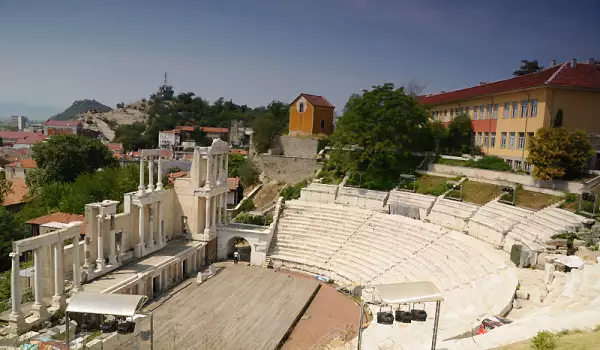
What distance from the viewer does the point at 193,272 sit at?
24.9m

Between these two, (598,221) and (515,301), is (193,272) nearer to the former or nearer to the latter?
(515,301)

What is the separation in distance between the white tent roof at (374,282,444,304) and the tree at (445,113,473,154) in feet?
88.5

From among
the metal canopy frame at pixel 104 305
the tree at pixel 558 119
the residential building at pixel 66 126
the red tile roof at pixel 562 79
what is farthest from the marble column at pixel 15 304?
the residential building at pixel 66 126

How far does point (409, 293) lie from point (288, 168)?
29232 mm

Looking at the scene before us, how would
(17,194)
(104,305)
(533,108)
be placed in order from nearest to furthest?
(104,305) < (533,108) < (17,194)

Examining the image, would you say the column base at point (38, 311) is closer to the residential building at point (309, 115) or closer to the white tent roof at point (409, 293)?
the white tent roof at point (409, 293)

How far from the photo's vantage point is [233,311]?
19438 mm

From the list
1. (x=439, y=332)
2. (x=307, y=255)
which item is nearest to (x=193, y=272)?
(x=307, y=255)

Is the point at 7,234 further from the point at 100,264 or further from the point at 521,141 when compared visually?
the point at 521,141

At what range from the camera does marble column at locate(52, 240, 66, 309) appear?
1672 centimetres

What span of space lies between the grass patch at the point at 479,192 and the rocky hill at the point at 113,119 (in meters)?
92.9

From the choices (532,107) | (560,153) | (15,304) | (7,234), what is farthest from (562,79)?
(7,234)

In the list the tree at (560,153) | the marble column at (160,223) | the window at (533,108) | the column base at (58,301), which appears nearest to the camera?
the column base at (58,301)

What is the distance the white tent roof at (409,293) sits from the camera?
397 inches
